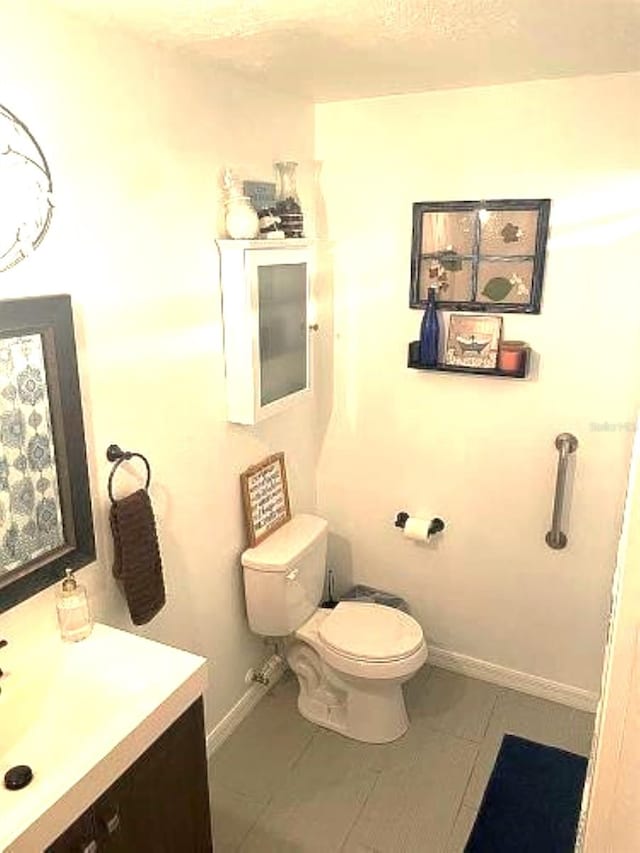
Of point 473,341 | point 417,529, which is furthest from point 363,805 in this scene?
point 473,341

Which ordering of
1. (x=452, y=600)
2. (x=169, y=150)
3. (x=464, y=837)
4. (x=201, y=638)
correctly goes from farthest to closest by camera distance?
(x=452, y=600) → (x=201, y=638) → (x=464, y=837) → (x=169, y=150)

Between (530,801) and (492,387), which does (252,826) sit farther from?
(492,387)

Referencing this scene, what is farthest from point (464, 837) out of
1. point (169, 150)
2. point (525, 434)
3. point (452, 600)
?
point (169, 150)

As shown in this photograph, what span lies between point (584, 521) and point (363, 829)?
137 cm

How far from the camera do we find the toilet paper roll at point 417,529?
2734mm

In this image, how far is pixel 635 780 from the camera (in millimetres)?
1187

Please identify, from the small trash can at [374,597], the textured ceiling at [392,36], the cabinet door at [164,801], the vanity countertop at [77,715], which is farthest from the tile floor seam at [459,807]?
the textured ceiling at [392,36]

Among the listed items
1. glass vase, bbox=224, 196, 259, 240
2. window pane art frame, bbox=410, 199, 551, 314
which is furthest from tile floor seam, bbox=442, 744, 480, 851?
glass vase, bbox=224, 196, 259, 240

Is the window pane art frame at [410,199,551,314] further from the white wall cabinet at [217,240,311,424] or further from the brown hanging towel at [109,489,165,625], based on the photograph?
the brown hanging towel at [109,489,165,625]

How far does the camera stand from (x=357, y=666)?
2.35 metres

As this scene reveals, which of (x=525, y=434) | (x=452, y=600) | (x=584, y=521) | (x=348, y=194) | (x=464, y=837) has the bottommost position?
(x=464, y=837)

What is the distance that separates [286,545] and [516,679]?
123 centimetres

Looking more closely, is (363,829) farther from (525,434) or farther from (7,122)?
(7,122)

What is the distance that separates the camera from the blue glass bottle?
8.27 ft
